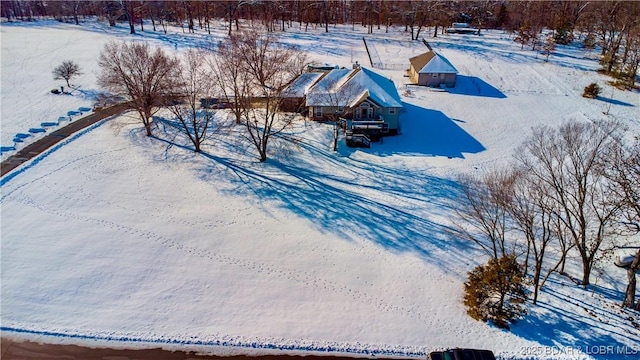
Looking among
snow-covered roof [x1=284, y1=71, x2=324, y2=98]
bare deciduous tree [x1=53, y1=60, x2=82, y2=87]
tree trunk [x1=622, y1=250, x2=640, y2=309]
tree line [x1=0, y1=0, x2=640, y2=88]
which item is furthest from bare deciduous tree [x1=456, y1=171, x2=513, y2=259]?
bare deciduous tree [x1=53, y1=60, x2=82, y2=87]

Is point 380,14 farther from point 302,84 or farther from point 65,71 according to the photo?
point 65,71

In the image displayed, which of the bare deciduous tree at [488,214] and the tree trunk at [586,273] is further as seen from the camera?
the tree trunk at [586,273]

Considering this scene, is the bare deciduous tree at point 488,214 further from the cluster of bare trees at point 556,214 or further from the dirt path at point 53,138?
the dirt path at point 53,138

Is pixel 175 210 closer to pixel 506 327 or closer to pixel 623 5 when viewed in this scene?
pixel 506 327

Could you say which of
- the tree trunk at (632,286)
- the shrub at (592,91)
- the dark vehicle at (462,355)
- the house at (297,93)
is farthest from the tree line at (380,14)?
the dark vehicle at (462,355)

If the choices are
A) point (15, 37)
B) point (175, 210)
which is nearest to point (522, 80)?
point (175, 210)
